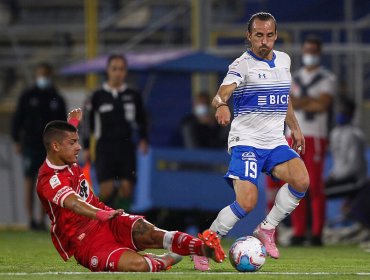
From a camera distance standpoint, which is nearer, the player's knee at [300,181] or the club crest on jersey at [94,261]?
the club crest on jersey at [94,261]

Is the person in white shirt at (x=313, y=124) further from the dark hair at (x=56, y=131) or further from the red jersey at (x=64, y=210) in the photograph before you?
the red jersey at (x=64, y=210)

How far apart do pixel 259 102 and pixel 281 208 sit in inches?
35.2

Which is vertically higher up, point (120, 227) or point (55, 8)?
point (55, 8)

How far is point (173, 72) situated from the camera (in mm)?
18359

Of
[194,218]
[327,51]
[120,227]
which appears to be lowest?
[194,218]

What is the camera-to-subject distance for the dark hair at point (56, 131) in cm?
920

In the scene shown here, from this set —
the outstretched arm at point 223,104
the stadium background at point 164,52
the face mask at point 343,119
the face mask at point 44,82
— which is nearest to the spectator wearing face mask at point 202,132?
the stadium background at point 164,52

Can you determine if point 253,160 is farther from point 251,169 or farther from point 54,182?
point 54,182

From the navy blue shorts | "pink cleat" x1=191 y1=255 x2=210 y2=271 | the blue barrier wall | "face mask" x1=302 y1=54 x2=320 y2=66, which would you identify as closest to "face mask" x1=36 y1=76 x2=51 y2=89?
the blue barrier wall

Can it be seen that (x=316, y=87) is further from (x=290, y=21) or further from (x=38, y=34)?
(x=38, y=34)

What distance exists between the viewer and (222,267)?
9.85 meters

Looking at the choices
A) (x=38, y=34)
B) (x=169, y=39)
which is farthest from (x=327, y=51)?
(x=38, y=34)

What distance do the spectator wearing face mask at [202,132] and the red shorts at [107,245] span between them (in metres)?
8.42

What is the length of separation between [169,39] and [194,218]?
6547mm
